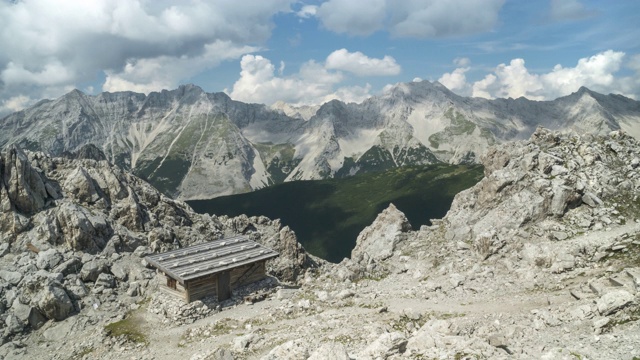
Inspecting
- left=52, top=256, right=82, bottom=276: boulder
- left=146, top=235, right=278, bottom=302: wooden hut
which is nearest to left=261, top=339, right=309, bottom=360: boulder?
left=146, top=235, right=278, bottom=302: wooden hut

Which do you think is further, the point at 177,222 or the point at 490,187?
the point at 177,222

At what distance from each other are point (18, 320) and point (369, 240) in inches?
1568

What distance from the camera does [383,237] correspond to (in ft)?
184

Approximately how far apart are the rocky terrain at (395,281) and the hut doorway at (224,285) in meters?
0.91

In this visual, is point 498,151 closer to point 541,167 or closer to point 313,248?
point 541,167

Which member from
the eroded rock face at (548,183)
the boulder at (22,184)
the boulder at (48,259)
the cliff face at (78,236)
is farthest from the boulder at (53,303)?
the eroded rock face at (548,183)

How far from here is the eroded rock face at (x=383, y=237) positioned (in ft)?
167

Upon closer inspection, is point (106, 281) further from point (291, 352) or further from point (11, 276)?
point (291, 352)

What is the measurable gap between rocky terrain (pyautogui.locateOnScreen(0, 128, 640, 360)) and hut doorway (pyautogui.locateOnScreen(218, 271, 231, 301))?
35.8 inches

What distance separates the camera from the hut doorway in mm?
36656

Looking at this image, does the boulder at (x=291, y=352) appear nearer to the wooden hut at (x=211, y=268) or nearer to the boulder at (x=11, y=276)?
the wooden hut at (x=211, y=268)

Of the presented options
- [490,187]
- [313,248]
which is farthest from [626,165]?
[313,248]

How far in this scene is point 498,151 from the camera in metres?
51.5

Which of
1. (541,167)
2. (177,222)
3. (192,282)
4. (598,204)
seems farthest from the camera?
(177,222)
